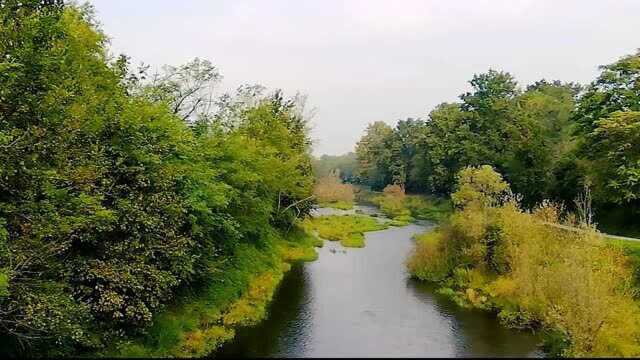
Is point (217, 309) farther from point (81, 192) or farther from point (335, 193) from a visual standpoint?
point (335, 193)

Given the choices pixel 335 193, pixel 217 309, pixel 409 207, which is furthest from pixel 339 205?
pixel 217 309

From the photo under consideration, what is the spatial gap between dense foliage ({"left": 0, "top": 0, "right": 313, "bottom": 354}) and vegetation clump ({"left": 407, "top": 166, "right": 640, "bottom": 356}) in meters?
17.9

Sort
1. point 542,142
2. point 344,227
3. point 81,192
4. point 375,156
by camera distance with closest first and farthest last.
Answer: point 81,192
point 542,142
point 344,227
point 375,156

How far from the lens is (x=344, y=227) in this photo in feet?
230

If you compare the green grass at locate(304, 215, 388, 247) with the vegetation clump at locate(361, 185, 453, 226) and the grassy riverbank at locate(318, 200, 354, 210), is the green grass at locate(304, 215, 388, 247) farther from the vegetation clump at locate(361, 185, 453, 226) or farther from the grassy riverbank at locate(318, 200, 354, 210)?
the grassy riverbank at locate(318, 200, 354, 210)

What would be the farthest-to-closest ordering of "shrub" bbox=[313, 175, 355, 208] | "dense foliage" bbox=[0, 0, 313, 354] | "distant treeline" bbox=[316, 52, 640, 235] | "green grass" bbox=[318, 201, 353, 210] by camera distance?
"green grass" bbox=[318, 201, 353, 210] < "shrub" bbox=[313, 175, 355, 208] < "distant treeline" bbox=[316, 52, 640, 235] < "dense foliage" bbox=[0, 0, 313, 354]

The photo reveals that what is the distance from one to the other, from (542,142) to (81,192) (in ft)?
175

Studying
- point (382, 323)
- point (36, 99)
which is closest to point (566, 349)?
point (382, 323)

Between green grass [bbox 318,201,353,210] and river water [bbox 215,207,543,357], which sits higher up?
green grass [bbox 318,201,353,210]

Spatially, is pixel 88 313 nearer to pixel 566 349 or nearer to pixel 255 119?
pixel 566 349

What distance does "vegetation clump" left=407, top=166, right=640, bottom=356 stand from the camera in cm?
2434

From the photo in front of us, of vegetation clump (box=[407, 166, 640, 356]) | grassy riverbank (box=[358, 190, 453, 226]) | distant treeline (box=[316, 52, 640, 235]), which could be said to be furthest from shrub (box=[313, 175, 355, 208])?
vegetation clump (box=[407, 166, 640, 356])

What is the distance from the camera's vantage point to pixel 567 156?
55.4m

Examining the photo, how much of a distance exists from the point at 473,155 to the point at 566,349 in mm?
54186
